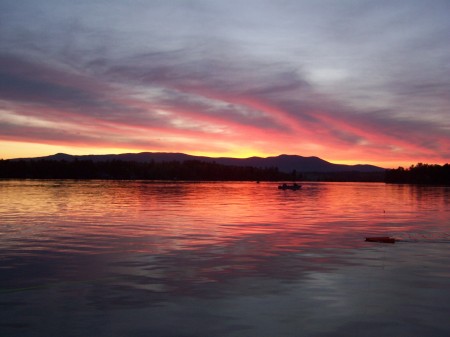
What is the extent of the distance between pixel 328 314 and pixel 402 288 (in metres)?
5.33

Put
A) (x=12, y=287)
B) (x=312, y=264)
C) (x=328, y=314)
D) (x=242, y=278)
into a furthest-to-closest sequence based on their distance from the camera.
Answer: (x=312, y=264) → (x=242, y=278) → (x=12, y=287) → (x=328, y=314)

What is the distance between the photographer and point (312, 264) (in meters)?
24.2

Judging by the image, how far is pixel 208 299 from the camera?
1719cm

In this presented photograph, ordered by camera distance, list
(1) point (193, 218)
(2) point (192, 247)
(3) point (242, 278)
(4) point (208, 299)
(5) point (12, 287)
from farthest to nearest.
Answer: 1. (1) point (193, 218)
2. (2) point (192, 247)
3. (3) point (242, 278)
4. (5) point (12, 287)
5. (4) point (208, 299)

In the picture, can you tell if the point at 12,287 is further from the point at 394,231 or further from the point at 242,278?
the point at 394,231

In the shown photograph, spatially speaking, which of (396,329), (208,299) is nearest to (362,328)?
(396,329)

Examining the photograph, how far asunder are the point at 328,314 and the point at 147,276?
861cm

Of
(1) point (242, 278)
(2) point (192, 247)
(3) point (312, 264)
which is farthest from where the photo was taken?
(2) point (192, 247)

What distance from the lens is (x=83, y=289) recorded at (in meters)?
18.3

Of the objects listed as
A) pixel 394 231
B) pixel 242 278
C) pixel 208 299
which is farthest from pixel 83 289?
pixel 394 231

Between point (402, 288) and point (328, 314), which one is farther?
point (402, 288)

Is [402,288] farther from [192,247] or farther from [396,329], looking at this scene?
[192,247]

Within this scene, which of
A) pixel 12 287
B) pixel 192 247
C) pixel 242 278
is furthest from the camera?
pixel 192 247

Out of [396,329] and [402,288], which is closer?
[396,329]
